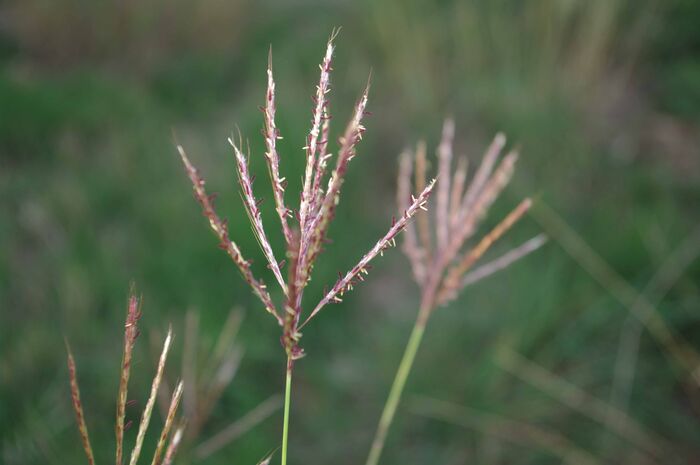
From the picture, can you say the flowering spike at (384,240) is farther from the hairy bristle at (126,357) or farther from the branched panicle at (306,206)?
the hairy bristle at (126,357)

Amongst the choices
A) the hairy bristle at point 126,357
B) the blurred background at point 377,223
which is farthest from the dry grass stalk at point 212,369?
the hairy bristle at point 126,357

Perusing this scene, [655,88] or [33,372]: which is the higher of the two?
[655,88]

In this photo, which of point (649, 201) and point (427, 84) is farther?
point (427, 84)

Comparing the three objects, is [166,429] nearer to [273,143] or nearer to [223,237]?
[223,237]

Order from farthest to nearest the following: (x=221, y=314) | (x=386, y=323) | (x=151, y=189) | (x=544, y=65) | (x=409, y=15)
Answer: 1. (x=409, y=15)
2. (x=544, y=65)
3. (x=151, y=189)
4. (x=386, y=323)
5. (x=221, y=314)

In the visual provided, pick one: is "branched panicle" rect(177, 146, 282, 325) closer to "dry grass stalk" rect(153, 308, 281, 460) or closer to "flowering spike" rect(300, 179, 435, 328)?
"flowering spike" rect(300, 179, 435, 328)

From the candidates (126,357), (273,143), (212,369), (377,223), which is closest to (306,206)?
(273,143)

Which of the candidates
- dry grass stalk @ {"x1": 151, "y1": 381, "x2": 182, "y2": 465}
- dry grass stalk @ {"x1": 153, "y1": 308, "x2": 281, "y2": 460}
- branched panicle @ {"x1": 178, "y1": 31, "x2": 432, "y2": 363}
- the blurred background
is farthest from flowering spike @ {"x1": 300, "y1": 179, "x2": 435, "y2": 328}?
the blurred background

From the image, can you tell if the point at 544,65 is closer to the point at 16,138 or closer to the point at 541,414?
the point at 541,414

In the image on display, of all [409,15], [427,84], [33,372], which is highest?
[409,15]

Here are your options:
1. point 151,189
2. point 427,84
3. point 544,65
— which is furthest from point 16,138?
point 544,65
